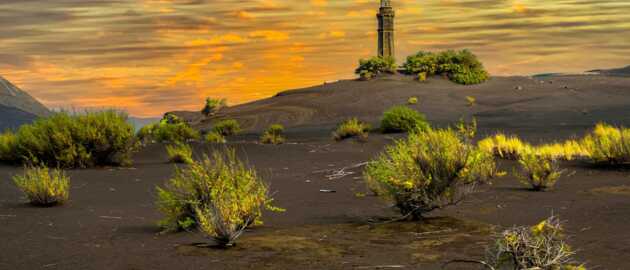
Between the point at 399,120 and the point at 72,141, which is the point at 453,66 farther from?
the point at 72,141

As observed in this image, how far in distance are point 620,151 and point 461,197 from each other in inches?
290

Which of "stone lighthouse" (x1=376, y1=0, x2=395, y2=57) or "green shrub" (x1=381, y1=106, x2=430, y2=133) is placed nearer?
"green shrub" (x1=381, y1=106, x2=430, y2=133)

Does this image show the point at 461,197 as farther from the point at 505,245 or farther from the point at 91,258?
the point at 91,258

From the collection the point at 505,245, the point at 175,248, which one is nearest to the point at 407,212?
the point at 175,248

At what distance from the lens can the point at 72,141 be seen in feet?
61.3

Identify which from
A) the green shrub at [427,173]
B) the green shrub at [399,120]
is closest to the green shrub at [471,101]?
the green shrub at [399,120]

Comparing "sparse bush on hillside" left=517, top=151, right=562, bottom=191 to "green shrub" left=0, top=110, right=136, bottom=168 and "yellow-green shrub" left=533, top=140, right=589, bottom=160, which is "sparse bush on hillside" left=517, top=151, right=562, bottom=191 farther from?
"green shrub" left=0, top=110, right=136, bottom=168

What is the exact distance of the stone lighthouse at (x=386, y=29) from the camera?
60.5 m

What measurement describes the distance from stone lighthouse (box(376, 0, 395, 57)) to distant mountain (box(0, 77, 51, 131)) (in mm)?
59113

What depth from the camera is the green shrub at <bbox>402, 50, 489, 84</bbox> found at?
53.4m

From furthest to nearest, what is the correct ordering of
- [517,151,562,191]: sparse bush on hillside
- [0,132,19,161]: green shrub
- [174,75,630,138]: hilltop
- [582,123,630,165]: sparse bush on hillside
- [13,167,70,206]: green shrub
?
[174,75,630,138]: hilltop
[0,132,19,161]: green shrub
[582,123,630,165]: sparse bush on hillside
[517,151,562,191]: sparse bush on hillside
[13,167,70,206]: green shrub

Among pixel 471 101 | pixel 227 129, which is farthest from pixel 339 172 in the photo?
pixel 471 101

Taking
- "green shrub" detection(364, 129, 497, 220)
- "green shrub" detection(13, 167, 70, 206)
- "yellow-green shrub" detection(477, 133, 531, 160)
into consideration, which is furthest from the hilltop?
"green shrub" detection(13, 167, 70, 206)

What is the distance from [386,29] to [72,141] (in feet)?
148
